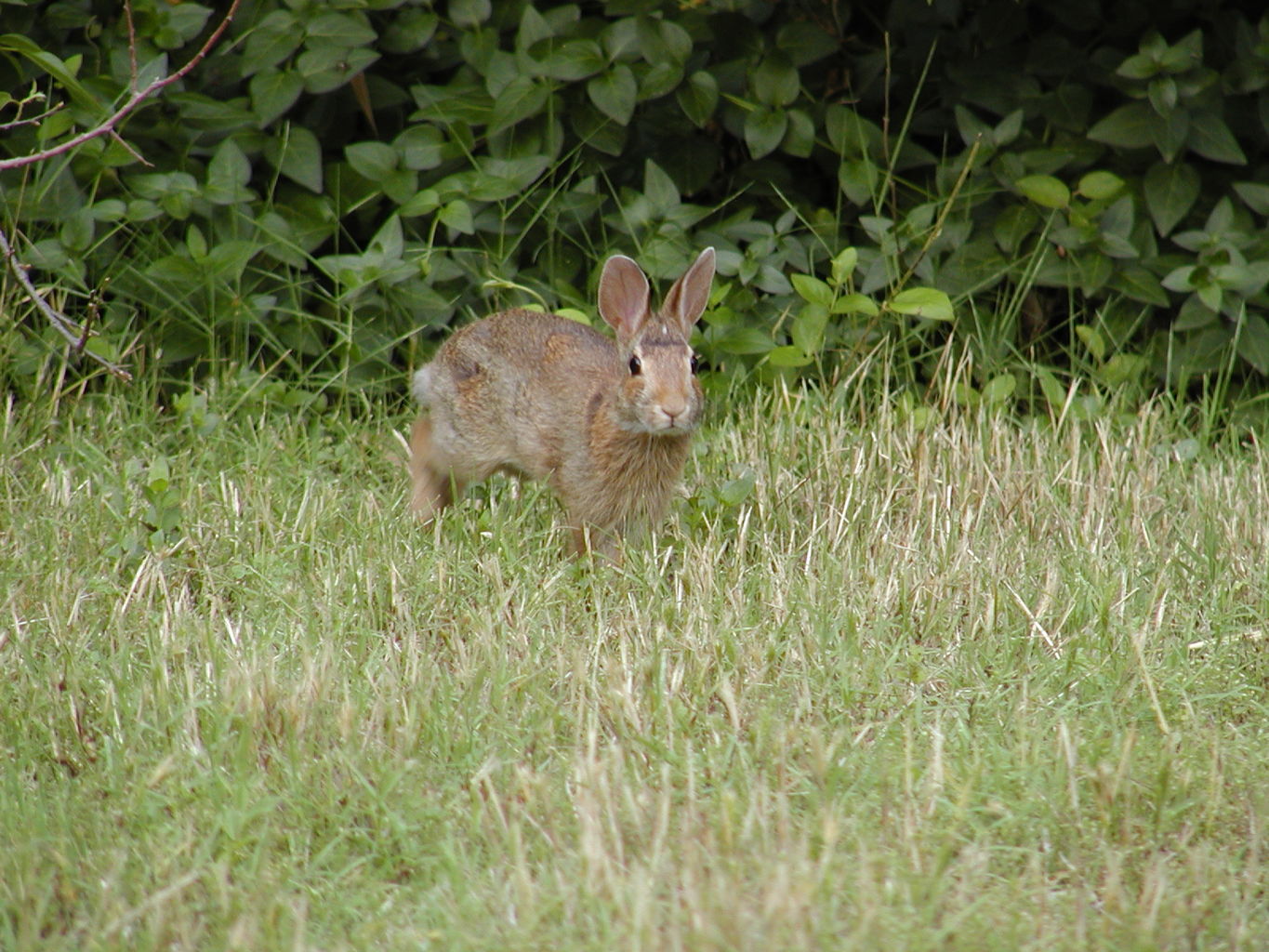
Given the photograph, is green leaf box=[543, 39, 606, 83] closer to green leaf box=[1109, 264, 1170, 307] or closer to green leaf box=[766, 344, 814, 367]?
green leaf box=[766, 344, 814, 367]

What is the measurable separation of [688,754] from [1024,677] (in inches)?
30.5

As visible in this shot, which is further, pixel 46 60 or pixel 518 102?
pixel 518 102

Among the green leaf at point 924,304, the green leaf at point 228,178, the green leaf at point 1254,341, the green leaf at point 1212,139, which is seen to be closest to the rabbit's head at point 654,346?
the green leaf at point 924,304

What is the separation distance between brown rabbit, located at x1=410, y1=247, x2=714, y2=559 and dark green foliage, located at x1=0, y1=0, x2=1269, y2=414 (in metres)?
0.52

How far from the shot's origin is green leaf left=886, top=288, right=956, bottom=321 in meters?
4.72

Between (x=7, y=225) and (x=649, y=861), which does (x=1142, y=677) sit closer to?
(x=649, y=861)

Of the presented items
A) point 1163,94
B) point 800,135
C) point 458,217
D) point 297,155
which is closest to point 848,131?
point 800,135

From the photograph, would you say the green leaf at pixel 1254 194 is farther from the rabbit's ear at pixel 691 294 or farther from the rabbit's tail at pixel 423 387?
the rabbit's tail at pixel 423 387

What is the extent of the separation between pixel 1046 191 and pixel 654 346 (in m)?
1.70

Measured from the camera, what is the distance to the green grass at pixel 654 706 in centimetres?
227

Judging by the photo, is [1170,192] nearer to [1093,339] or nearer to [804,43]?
[1093,339]

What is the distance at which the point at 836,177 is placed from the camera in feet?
18.5

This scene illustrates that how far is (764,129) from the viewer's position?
16.4 feet

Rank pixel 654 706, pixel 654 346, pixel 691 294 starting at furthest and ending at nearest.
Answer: pixel 691 294 → pixel 654 346 → pixel 654 706
